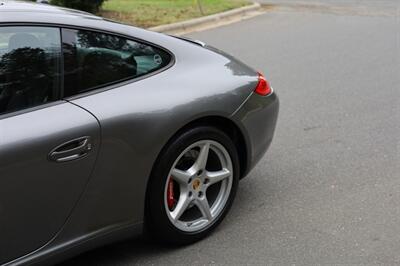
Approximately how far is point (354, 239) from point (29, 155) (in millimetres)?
2050

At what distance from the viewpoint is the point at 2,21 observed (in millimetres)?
2734

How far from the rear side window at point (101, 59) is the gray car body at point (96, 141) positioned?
0.14ft

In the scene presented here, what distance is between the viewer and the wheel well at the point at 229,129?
11.0 feet

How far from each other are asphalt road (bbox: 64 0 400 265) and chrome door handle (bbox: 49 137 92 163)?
33.6 inches

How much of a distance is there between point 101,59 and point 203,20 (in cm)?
846

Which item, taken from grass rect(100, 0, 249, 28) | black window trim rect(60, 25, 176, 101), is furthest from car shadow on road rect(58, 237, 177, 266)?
grass rect(100, 0, 249, 28)

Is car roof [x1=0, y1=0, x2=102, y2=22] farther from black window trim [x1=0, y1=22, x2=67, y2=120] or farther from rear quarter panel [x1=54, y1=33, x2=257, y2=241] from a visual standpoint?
rear quarter panel [x1=54, y1=33, x2=257, y2=241]

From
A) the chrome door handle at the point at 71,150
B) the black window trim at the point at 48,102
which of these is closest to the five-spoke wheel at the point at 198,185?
the chrome door handle at the point at 71,150

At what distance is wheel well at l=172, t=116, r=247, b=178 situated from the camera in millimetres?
3363

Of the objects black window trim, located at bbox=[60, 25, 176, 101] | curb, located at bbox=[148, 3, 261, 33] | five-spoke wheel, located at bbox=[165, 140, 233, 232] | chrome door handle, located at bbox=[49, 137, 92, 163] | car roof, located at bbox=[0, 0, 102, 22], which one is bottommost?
curb, located at bbox=[148, 3, 261, 33]

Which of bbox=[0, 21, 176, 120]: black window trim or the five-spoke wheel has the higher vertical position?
bbox=[0, 21, 176, 120]: black window trim

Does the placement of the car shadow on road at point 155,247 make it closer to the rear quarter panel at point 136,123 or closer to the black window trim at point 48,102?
the rear quarter panel at point 136,123

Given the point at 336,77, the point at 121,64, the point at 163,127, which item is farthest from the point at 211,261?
the point at 336,77

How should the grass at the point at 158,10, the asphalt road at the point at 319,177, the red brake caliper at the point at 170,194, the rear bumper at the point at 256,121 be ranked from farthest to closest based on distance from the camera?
1. the grass at the point at 158,10
2. the rear bumper at the point at 256,121
3. the asphalt road at the point at 319,177
4. the red brake caliper at the point at 170,194
